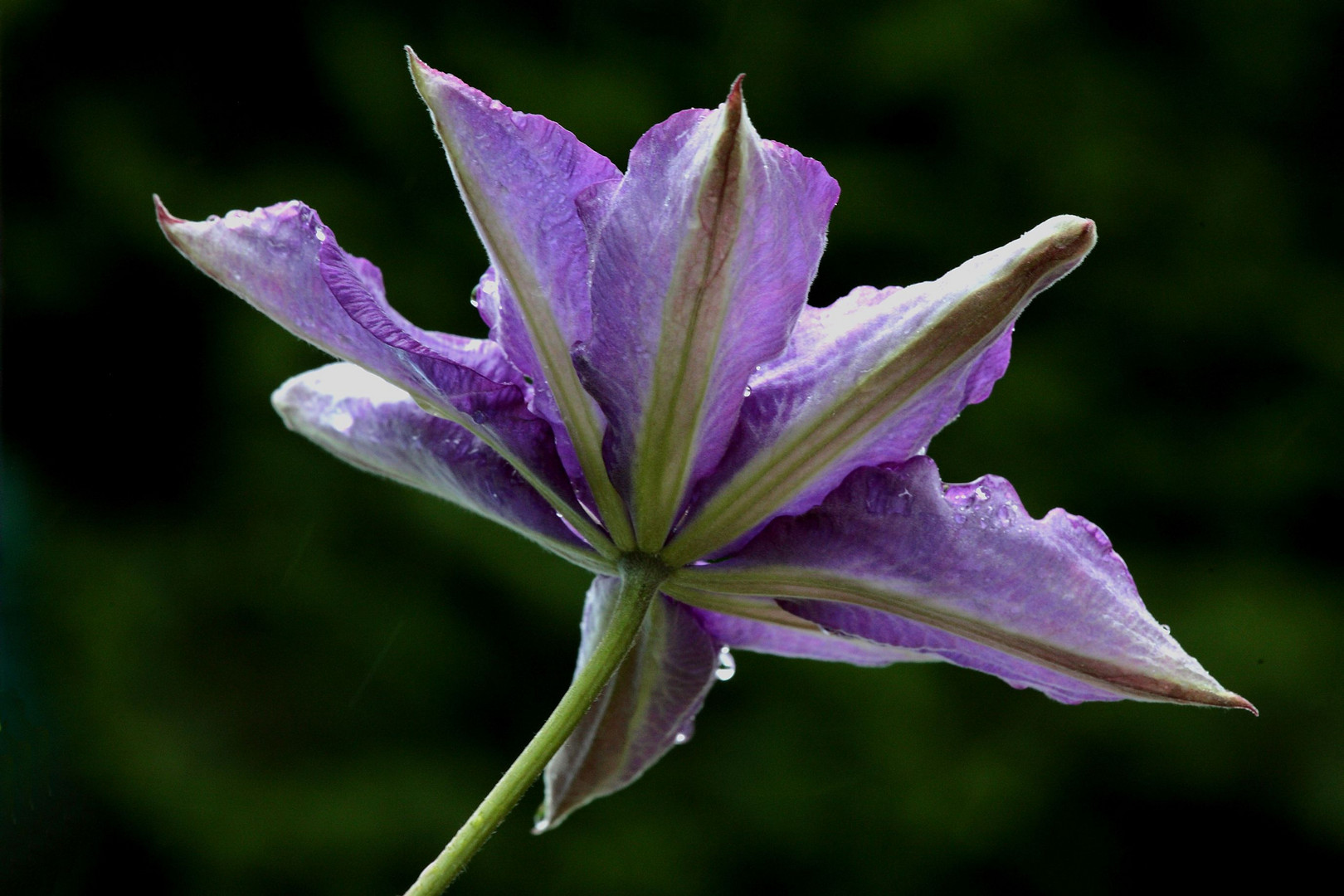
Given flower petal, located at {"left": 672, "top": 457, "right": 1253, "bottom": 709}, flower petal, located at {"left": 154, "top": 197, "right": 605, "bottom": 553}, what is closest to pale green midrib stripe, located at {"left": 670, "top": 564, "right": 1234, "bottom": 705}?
flower petal, located at {"left": 672, "top": 457, "right": 1253, "bottom": 709}

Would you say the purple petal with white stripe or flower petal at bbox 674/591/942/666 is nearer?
the purple petal with white stripe

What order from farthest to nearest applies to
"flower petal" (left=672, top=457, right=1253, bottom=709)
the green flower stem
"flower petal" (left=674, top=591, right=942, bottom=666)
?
"flower petal" (left=674, top=591, right=942, bottom=666) < "flower petal" (left=672, top=457, right=1253, bottom=709) < the green flower stem

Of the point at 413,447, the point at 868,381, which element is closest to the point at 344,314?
the point at 413,447

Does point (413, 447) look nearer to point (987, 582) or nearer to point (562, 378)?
point (562, 378)

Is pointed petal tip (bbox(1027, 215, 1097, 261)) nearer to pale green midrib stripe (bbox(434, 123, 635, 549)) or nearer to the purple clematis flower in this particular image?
the purple clematis flower

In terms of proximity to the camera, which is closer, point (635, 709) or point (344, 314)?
point (344, 314)

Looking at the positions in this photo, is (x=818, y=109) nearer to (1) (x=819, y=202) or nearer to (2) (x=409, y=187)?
(2) (x=409, y=187)

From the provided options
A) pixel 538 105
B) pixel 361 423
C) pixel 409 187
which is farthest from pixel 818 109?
pixel 361 423
